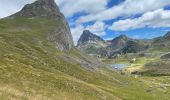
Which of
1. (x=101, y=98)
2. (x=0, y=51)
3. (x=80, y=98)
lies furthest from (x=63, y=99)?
(x=0, y=51)

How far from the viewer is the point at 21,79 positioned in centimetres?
5075

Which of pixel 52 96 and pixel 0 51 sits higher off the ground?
pixel 0 51

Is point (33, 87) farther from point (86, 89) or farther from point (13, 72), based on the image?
point (86, 89)

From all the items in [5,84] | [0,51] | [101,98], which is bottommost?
[101,98]

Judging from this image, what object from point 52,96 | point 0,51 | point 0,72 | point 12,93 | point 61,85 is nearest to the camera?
point 12,93

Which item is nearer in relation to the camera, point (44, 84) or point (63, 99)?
point (63, 99)

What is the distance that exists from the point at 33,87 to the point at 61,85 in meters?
12.2

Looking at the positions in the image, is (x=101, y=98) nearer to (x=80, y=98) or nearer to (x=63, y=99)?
(x=80, y=98)

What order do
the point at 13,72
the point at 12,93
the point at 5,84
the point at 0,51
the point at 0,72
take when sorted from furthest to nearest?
the point at 0,51, the point at 13,72, the point at 0,72, the point at 5,84, the point at 12,93

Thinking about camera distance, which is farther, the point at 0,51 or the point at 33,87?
the point at 0,51

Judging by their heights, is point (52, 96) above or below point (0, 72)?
below

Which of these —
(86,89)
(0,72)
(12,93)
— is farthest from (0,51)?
(12,93)

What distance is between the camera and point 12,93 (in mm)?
36625

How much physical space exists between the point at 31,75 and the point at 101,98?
Answer: 517 inches
